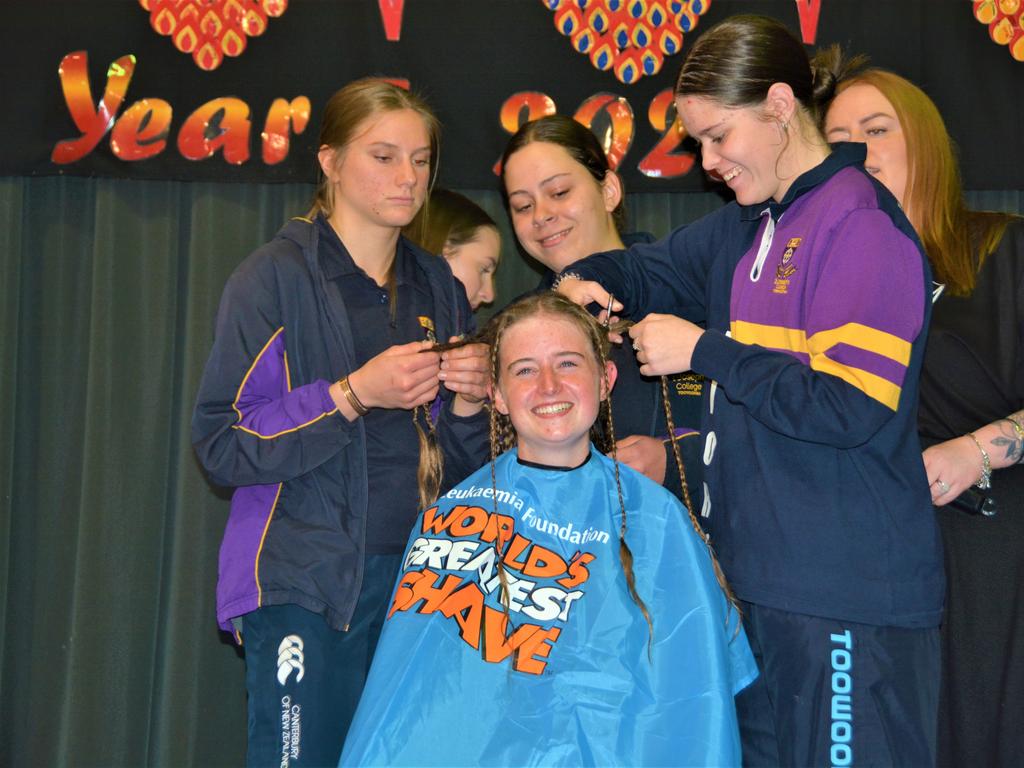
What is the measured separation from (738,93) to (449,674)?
45.0 inches

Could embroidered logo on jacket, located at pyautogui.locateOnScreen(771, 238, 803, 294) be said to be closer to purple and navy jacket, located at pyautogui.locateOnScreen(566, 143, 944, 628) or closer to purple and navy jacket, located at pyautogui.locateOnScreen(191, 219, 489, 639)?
purple and navy jacket, located at pyautogui.locateOnScreen(566, 143, 944, 628)

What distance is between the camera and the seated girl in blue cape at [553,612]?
1.73 meters

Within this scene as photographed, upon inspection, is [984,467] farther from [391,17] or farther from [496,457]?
[391,17]

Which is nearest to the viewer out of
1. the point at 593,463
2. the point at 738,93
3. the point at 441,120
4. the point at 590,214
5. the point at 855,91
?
the point at 738,93

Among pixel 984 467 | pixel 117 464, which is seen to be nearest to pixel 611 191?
pixel 984 467

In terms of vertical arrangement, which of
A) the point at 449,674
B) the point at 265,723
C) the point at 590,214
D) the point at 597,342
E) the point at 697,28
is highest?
the point at 697,28

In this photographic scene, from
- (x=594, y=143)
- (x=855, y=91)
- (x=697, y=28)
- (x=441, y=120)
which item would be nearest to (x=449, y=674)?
(x=594, y=143)

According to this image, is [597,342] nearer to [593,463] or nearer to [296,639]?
[593,463]

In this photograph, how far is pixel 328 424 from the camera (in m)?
1.96

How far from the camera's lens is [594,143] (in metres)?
2.64

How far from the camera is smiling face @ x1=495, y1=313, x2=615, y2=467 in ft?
6.72

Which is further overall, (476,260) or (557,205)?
(476,260)

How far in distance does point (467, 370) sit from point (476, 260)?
0.87 m

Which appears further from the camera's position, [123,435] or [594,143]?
[123,435]
